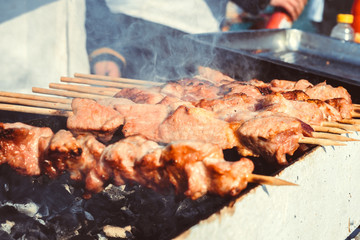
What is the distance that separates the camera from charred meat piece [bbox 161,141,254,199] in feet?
5.56

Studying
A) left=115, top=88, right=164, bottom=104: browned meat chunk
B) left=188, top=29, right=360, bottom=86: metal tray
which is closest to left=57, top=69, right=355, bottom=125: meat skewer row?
left=115, top=88, right=164, bottom=104: browned meat chunk

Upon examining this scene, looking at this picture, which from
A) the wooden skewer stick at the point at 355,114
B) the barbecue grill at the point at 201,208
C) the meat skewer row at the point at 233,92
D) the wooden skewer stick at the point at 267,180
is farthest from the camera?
the meat skewer row at the point at 233,92

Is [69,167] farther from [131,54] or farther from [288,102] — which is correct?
[131,54]

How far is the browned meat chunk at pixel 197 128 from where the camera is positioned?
7.02 ft

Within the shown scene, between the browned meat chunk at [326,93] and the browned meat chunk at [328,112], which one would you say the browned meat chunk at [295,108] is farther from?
the browned meat chunk at [326,93]

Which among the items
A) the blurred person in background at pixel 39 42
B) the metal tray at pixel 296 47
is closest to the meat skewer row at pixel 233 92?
the metal tray at pixel 296 47

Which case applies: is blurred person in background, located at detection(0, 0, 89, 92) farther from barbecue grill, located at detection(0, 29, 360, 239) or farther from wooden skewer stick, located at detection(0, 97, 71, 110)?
barbecue grill, located at detection(0, 29, 360, 239)

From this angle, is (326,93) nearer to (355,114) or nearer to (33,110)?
(355,114)

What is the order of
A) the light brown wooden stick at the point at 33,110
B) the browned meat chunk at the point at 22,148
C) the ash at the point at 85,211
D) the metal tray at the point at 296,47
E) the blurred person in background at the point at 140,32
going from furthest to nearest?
the blurred person in background at the point at 140,32
the metal tray at the point at 296,47
the light brown wooden stick at the point at 33,110
the ash at the point at 85,211
the browned meat chunk at the point at 22,148

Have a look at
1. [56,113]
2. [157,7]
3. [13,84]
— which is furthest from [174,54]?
[56,113]

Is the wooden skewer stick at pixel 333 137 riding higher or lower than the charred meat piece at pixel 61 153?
higher

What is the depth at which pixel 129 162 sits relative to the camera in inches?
78.0

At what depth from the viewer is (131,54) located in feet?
20.9

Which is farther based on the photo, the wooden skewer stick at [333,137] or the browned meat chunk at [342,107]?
the browned meat chunk at [342,107]
